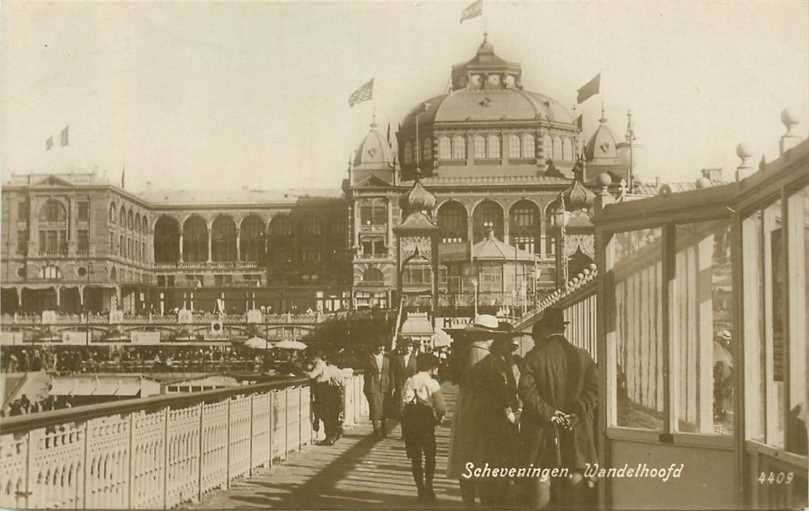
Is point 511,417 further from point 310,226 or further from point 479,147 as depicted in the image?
point 310,226

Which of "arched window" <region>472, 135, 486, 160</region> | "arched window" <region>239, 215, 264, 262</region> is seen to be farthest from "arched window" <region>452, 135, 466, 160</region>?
"arched window" <region>239, 215, 264, 262</region>

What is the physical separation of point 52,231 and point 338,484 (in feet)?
139

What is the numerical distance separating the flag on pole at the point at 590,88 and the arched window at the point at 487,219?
5573cm

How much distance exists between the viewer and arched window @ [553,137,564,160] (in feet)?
238

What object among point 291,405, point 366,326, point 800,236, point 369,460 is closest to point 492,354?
point 800,236

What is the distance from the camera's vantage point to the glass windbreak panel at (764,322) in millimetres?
6461

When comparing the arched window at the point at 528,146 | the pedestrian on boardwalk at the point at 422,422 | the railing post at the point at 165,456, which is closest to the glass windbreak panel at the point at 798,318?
the pedestrian on boardwalk at the point at 422,422

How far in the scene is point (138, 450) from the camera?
7.52 meters

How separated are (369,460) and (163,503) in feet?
11.4

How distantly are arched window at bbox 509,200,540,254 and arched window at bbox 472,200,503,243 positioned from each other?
73 cm

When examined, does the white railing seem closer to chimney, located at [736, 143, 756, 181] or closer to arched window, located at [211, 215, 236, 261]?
chimney, located at [736, 143, 756, 181]

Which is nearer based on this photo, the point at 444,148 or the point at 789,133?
the point at 789,133

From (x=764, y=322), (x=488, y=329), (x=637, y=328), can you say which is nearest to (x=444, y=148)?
(x=488, y=329)

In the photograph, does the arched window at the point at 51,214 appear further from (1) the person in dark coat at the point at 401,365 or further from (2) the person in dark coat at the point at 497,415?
(2) the person in dark coat at the point at 497,415
